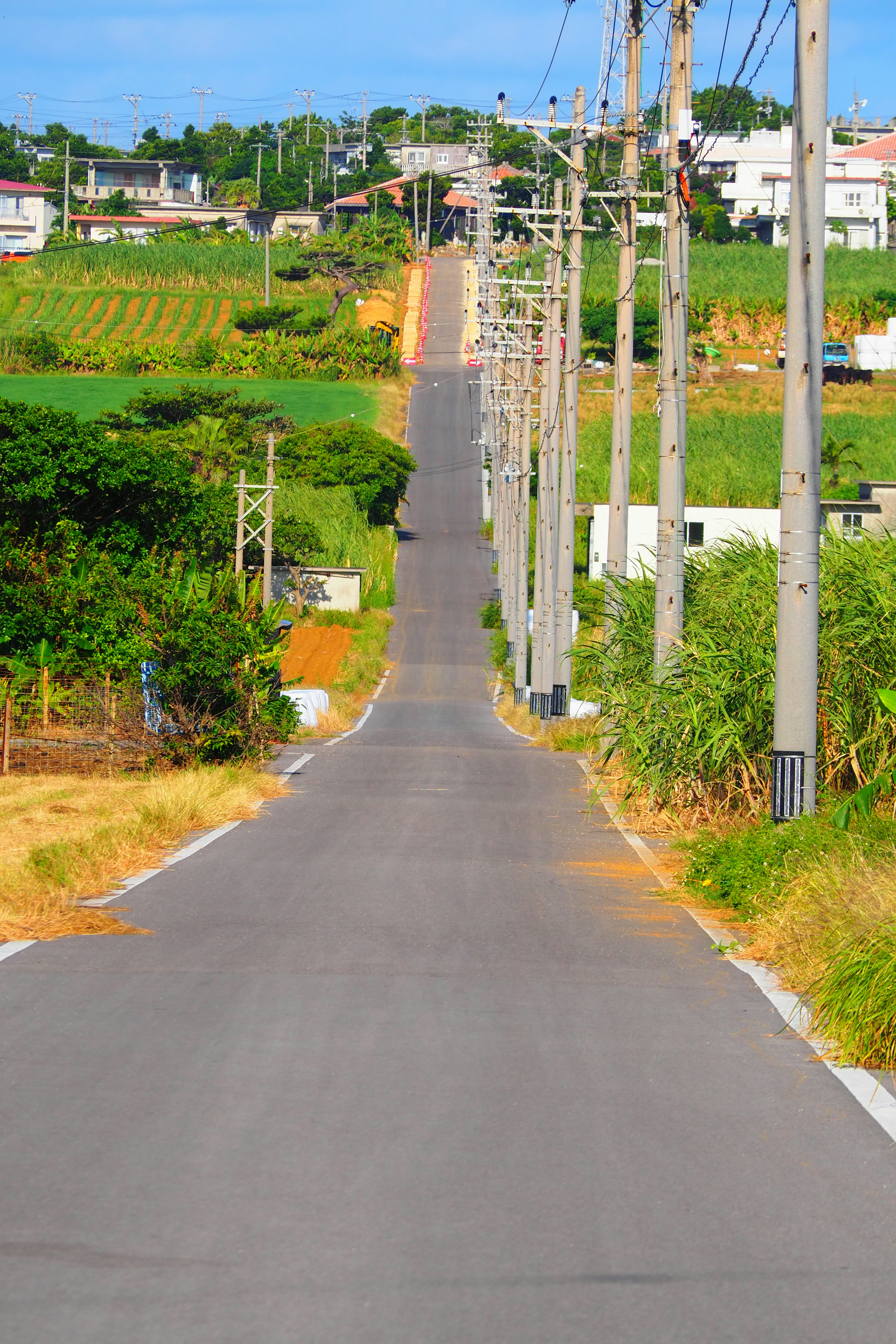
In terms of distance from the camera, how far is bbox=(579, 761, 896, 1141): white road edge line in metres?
6.16

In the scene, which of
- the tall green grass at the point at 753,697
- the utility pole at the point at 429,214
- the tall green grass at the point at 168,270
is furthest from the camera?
the utility pole at the point at 429,214

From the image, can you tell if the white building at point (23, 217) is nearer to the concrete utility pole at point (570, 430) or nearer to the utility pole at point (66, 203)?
the utility pole at point (66, 203)

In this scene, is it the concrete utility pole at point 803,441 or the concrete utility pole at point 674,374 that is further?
the concrete utility pole at point 674,374

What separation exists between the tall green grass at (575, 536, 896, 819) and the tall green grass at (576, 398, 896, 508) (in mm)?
52348

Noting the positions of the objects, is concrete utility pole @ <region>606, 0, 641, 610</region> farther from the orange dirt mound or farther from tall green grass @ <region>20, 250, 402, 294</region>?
tall green grass @ <region>20, 250, 402, 294</region>

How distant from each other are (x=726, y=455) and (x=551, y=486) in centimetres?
4957

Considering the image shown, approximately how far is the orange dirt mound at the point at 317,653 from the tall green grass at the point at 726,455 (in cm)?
1643

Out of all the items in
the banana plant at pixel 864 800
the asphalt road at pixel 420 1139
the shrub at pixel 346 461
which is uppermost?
the shrub at pixel 346 461

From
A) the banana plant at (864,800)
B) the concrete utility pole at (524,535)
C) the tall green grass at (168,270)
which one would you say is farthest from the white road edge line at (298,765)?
the tall green grass at (168,270)

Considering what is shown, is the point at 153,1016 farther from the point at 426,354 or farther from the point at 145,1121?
the point at 426,354

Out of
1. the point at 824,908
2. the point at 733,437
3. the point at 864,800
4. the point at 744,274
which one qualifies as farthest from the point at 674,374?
the point at 744,274

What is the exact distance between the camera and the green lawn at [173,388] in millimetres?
94125

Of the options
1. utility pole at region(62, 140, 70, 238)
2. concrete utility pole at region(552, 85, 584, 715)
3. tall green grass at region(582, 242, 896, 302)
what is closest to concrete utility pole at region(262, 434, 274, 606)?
concrete utility pole at region(552, 85, 584, 715)

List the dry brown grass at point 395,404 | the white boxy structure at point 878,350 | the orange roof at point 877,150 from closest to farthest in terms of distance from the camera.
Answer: the dry brown grass at point 395,404 < the white boxy structure at point 878,350 < the orange roof at point 877,150
